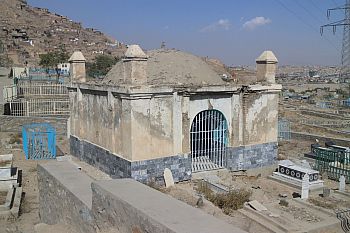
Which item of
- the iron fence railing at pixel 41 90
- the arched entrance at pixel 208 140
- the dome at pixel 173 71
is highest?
the dome at pixel 173 71

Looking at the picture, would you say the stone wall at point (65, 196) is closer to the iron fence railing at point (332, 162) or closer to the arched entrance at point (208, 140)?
the arched entrance at point (208, 140)

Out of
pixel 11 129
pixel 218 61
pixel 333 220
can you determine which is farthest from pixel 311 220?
pixel 11 129

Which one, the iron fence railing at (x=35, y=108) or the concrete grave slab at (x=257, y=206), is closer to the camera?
the concrete grave slab at (x=257, y=206)

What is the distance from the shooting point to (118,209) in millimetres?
5406

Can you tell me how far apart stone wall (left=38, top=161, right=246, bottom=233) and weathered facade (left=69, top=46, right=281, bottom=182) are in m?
2.49

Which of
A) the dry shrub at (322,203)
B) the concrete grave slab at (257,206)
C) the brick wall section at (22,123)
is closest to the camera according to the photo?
the concrete grave slab at (257,206)

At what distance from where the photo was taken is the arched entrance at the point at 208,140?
40.1 ft

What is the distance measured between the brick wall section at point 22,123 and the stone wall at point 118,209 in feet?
48.0

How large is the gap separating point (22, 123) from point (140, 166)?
1547cm

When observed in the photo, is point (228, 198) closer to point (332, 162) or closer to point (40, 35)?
point (332, 162)

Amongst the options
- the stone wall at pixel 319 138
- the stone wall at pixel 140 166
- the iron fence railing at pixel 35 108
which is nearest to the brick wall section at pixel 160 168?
the stone wall at pixel 140 166

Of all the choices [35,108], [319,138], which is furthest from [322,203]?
[35,108]

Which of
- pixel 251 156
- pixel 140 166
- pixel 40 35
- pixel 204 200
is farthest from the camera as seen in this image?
pixel 40 35

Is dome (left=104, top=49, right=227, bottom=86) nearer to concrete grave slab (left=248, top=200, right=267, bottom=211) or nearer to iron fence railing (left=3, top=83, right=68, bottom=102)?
concrete grave slab (left=248, top=200, right=267, bottom=211)
